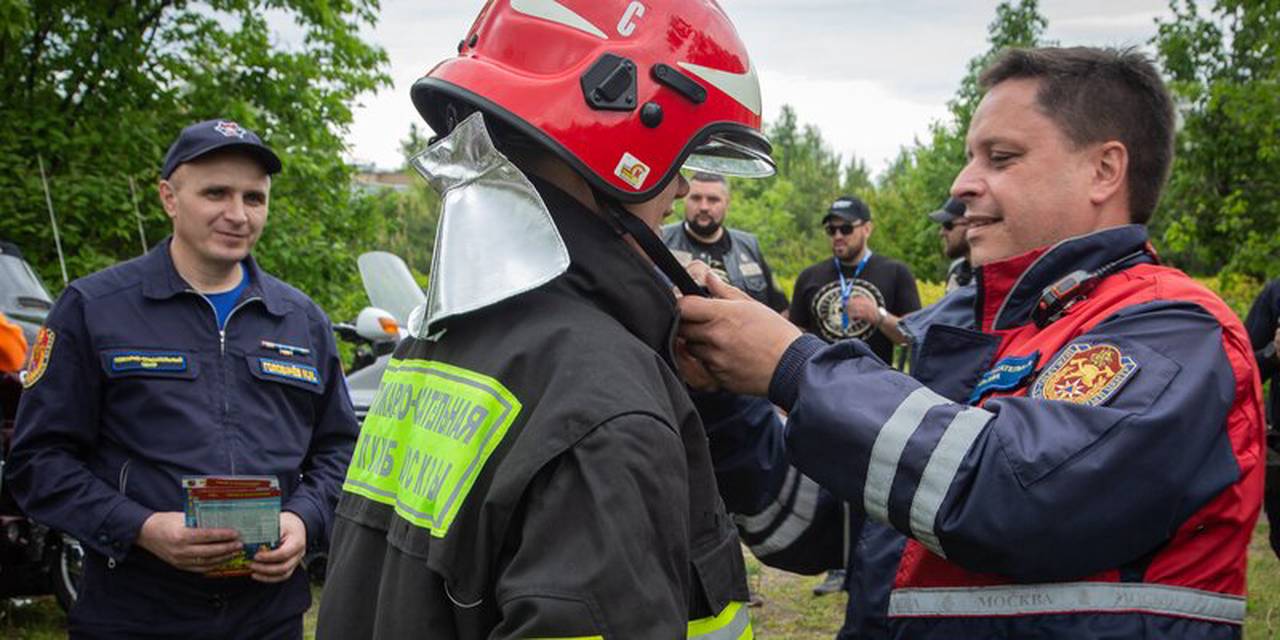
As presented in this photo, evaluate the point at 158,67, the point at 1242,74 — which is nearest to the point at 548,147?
the point at 158,67

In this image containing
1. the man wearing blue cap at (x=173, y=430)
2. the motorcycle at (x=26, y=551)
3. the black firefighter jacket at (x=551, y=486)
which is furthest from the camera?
the motorcycle at (x=26, y=551)

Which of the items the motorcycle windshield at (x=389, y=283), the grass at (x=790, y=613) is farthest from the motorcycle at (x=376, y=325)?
the grass at (x=790, y=613)

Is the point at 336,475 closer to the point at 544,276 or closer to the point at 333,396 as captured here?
the point at 333,396

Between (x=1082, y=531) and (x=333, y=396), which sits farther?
(x=333, y=396)

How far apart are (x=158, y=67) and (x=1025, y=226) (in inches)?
448

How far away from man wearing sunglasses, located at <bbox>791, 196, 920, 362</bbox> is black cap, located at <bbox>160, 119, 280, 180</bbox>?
182 inches

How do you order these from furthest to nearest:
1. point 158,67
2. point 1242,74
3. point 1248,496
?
point 1242,74 < point 158,67 < point 1248,496

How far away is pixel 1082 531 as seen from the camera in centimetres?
177

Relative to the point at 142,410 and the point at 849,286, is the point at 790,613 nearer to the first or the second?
the point at 849,286

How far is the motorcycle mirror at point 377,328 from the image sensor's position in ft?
24.8

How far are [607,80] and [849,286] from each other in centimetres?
612

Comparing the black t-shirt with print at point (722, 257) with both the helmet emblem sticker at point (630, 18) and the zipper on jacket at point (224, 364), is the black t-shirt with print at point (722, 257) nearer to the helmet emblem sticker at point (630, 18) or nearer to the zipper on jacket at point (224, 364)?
the zipper on jacket at point (224, 364)

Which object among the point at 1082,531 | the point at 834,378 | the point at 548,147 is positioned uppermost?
the point at 548,147

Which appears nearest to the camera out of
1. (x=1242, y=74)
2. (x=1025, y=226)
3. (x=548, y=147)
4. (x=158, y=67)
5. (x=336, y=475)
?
(x=548, y=147)
